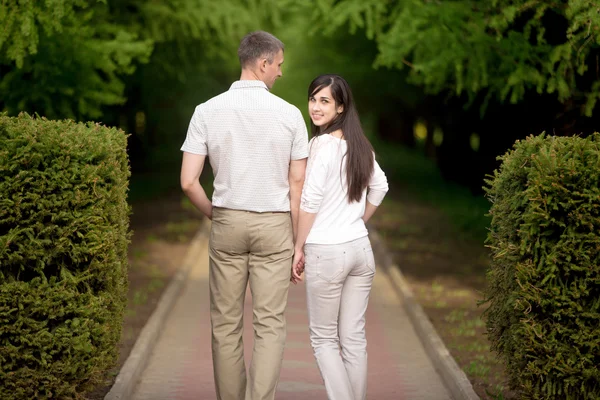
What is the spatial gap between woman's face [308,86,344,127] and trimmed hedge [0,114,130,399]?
131 centimetres

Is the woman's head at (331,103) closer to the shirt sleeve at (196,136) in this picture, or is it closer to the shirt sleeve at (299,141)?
the shirt sleeve at (299,141)

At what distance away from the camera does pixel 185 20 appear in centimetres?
1766

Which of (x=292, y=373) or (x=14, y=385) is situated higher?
(x=14, y=385)

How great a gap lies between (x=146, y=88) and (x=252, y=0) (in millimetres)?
7635

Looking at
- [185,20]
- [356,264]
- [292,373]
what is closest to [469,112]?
[185,20]

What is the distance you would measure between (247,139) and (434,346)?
3972 millimetres

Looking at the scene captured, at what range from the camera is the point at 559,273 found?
606cm

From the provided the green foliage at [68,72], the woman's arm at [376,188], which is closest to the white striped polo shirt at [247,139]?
the woman's arm at [376,188]

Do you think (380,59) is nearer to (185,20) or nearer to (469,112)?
(185,20)

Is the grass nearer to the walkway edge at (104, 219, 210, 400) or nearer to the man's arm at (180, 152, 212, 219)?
the man's arm at (180, 152, 212, 219)

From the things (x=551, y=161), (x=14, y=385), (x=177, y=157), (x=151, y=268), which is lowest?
(x=177, y=157)

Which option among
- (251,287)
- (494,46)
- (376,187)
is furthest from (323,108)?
(494,46)

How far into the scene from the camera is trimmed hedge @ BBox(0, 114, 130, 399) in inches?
246

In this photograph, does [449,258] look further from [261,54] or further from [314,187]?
[261,54]
